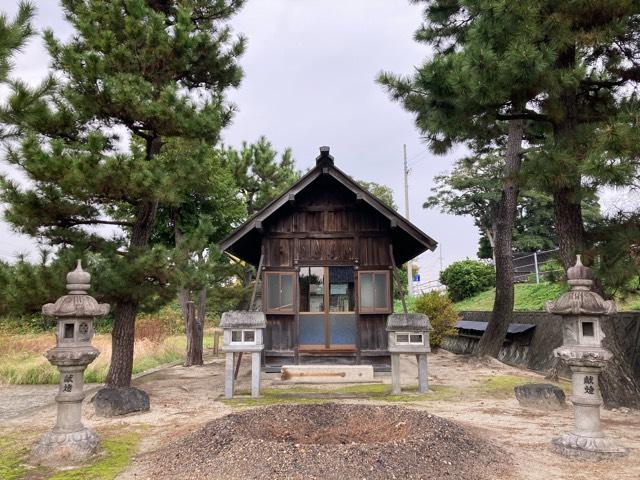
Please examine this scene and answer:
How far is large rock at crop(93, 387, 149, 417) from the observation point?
23.3 ft

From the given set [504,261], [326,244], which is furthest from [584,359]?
[504,261]

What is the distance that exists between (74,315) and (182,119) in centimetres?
415

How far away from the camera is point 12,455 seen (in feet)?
17.2

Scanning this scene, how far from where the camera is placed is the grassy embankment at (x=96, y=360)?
1154 centimetres

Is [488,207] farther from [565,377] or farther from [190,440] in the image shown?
[190,440]

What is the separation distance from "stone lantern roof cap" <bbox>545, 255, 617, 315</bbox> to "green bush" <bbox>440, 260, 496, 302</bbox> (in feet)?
56.6

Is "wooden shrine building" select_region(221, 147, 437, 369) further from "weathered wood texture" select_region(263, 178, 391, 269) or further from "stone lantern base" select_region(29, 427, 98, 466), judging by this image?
"stone lantern base" select_region(29, 427, 98, 466)

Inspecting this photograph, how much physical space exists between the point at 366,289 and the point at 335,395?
2.89 metres

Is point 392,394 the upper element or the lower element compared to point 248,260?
lower

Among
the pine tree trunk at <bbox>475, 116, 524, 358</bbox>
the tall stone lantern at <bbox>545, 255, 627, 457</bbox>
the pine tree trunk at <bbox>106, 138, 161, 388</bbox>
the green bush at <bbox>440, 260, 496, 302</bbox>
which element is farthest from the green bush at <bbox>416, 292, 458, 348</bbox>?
the tall stone lantern at <bbox>545, 255, 627, 457</bbox>

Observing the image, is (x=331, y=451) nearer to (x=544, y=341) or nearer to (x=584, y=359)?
(x=584, y=359)

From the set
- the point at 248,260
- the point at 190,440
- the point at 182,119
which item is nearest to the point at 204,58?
the point at 182,119

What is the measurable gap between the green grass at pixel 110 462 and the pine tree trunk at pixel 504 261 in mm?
10127

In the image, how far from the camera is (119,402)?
7.18 metres
